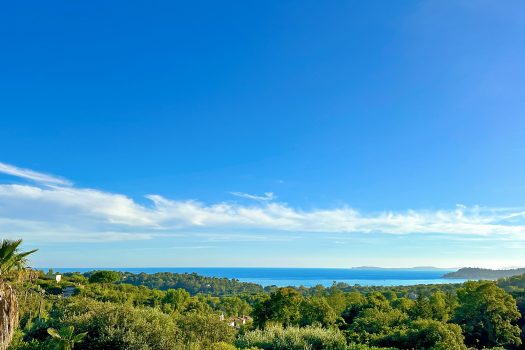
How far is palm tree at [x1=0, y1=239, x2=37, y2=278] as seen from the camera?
1002 centimetres

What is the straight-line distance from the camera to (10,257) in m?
10.2

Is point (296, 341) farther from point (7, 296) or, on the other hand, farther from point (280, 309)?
point (280, 309)

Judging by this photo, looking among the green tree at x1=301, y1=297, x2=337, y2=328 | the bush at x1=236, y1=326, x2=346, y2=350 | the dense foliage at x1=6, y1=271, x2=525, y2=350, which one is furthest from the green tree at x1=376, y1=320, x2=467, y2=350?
the green tree at x1=301, y1=297, x2=337, y2=328

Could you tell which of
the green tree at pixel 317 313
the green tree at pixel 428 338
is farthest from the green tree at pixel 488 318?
the green tree at pixel 317 313

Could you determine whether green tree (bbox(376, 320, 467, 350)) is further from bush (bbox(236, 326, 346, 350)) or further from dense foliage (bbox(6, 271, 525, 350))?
bush (bbox(236, 326, 346, 350))

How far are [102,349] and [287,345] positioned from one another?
8.22 m

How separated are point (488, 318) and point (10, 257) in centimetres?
3120

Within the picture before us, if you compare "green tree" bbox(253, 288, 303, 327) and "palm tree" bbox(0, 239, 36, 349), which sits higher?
"palm tree" bbox(0, 239, 36, 349)

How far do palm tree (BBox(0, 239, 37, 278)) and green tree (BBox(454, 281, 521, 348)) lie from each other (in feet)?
98.9

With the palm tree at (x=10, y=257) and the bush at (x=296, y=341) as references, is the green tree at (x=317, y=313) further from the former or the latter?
the palm tree at (x=10, y=257)

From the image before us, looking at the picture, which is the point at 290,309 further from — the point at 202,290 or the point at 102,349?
the point at 202,290

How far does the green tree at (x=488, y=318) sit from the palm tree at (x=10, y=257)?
30154 millimetres

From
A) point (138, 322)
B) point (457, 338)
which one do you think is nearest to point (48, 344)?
point (138, 322)

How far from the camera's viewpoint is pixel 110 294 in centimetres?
5762
